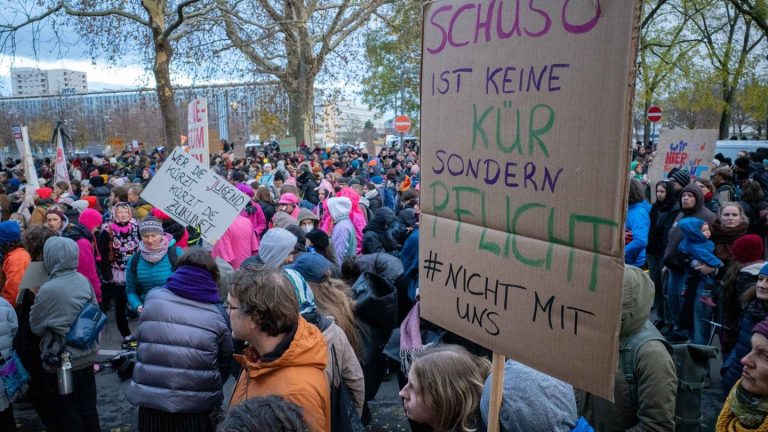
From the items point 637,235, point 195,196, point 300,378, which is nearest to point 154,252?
point 195,196

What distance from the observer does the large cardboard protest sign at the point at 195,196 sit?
4.98 metres

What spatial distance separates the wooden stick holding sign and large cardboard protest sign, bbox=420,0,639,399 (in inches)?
2.0

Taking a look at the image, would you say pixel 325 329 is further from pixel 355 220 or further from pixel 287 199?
pixel 355 220

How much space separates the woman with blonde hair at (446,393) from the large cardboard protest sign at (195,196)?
122 inches

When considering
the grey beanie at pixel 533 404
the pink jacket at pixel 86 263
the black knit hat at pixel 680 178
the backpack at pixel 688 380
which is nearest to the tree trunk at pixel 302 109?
the black knit hat at pixel 680 178

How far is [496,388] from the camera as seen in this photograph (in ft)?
5.87

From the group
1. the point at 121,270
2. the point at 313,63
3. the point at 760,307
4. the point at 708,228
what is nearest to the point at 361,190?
the point at 121,270

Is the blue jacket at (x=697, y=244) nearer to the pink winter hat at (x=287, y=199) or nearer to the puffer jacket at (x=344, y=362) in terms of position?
the puffer jacket at (x=344, y=362)

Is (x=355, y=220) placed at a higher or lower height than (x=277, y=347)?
lower

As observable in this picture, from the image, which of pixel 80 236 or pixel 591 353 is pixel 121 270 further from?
pixel 591 353

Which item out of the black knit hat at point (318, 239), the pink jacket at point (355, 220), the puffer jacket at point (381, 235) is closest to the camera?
the black knit hat at point (318, 239)

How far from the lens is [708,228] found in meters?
5.67

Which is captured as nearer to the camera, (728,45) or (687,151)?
(687,151)

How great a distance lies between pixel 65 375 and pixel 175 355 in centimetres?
136
